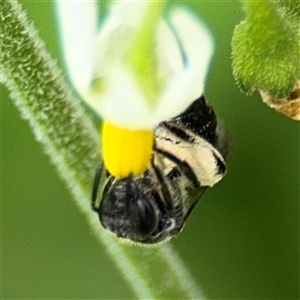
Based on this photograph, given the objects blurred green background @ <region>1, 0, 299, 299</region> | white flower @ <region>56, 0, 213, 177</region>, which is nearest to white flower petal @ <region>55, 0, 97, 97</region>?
white flower @ <region>56, 0, 213, 177</region>

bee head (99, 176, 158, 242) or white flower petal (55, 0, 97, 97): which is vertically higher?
white flower petal (55, 0, 97, 97)

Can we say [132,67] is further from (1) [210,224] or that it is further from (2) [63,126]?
(1) [210,224]

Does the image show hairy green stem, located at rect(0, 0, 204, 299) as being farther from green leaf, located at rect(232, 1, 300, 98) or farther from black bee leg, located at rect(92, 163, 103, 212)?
green leaf, located at rect(232, 1, 300, 98)

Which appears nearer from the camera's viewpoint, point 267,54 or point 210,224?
point 267,54

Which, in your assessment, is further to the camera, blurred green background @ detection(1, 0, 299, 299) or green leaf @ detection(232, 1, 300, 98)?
blurred green background @ detection(1, 0, 299, 299)

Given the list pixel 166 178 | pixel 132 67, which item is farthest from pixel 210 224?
pixel 132 67

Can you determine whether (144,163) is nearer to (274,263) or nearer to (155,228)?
(155,228)
